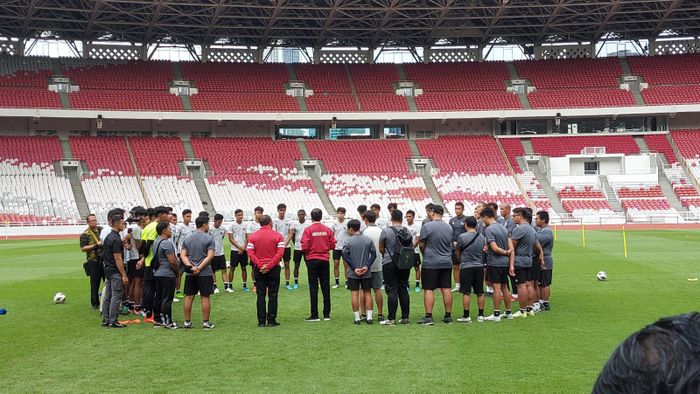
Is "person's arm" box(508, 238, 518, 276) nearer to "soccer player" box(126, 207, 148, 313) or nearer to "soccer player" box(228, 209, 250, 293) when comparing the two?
"soccer player" box(228, 209, 250, 293)

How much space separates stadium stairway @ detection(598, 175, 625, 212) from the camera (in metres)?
50.1

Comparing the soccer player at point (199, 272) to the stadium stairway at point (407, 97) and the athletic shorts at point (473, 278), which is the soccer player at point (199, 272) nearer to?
the athletic shorts at point (473, 278)

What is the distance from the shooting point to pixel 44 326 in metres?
12.5

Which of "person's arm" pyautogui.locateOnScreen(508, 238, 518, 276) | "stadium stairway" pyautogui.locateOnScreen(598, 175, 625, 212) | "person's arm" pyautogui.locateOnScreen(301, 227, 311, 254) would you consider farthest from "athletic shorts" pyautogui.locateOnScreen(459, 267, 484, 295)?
"stadium stairway" pyautogui.locateOnScreen(598, 175, 625, 212)

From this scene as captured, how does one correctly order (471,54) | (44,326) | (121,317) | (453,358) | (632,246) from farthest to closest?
(471,54) < (632,246) < (121,317) < (44,326) < (453,358)

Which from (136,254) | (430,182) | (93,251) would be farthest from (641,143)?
(93,251)

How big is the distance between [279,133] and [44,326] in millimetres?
47119

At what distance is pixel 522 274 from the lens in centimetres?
1299

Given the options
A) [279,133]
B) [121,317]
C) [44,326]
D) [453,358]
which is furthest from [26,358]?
[279,133]

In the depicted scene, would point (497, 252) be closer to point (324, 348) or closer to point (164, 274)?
point (324, 348)

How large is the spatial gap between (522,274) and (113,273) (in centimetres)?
722

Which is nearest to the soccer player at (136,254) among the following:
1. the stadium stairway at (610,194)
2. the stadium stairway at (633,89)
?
the stadium stairway at (610,194)

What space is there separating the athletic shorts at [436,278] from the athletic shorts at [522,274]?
1519 mm

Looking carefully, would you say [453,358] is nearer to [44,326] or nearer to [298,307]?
[298,307]
